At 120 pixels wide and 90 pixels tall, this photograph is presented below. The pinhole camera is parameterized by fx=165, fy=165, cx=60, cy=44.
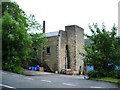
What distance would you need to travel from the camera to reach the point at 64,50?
90.1 feet

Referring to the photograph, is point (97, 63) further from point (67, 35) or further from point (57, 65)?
point (67, 35)

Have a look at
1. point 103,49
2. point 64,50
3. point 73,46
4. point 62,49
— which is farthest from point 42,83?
point 73,46

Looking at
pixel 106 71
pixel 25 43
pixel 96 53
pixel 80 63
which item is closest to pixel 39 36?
pixel 25 43

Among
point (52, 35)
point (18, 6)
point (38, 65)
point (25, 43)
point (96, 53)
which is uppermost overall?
point (18, 6)

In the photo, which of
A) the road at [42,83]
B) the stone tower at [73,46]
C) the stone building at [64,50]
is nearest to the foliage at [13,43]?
the road at [42,83]

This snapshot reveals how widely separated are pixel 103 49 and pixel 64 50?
42.2 feet

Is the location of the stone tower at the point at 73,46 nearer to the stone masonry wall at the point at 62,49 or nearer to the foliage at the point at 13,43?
the stone masonry wall at the point at 62,49

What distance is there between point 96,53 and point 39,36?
7540 millimetres

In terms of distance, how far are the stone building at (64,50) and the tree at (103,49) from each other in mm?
10916

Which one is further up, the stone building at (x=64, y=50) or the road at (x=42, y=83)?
the stone building at (x=64, y=50)

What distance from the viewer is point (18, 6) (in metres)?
22.0

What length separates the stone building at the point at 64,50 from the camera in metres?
26.1

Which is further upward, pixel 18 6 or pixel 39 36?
pixel 18 6

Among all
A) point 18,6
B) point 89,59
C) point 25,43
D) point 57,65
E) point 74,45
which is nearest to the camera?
point 89,59
